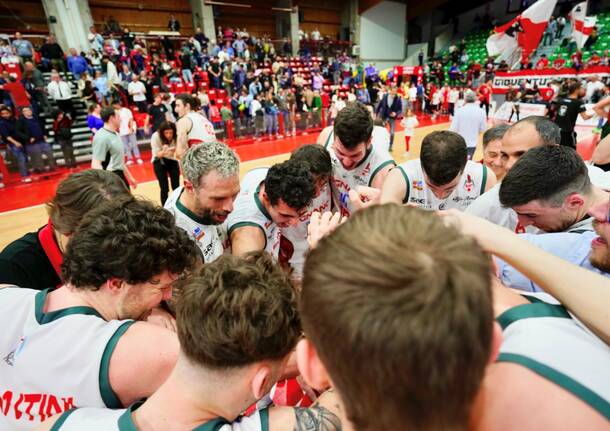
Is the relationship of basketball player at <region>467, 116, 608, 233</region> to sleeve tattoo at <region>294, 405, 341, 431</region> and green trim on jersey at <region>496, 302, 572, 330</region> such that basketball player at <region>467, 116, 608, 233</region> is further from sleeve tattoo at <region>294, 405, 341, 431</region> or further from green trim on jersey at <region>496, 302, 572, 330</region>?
sleeve tattoo at <region>294, 405, 341, 431</region>

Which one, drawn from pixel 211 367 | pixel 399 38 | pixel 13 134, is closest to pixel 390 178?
pixel 211 367

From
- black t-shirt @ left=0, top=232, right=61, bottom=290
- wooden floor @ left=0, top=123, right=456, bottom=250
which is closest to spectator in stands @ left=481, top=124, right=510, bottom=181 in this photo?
black t-shirt @ left=0, top=232, right=61, bottom=290

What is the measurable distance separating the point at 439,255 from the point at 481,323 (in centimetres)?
14

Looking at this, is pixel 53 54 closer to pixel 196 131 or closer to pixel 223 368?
pixel 196 131

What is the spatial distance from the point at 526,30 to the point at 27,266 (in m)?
11.5

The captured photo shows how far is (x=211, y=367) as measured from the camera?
1068mm

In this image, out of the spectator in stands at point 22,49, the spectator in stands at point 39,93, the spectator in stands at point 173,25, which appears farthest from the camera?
the spectator in stands at point 173,25

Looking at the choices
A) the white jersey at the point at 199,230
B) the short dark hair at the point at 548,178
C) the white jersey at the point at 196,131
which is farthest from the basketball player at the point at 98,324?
the white jersey at the point at 196,131

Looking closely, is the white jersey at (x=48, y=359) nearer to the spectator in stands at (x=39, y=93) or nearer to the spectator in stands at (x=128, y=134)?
the spectator in stands at (x=128, y=134)

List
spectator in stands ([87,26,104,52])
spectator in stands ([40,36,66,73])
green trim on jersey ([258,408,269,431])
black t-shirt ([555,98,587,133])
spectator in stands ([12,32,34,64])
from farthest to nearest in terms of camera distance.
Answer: spectator in stands ([87,26,104,52]), spectator in stands ([40,36,66,73]), spectator in stands ([12,32,34,64]), black t-shirt ([555,98,587,133]), green trim on jersey ([258,408,269,431])

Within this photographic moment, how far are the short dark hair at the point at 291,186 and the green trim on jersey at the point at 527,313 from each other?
1.59 m

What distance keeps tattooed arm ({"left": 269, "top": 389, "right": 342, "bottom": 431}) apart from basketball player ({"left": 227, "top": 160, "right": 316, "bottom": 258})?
1.31m

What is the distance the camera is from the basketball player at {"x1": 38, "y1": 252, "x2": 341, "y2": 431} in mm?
1025

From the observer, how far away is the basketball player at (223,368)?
103cm
